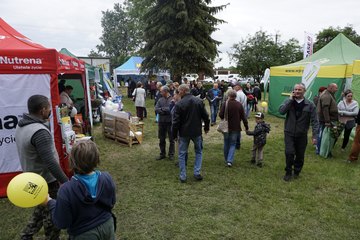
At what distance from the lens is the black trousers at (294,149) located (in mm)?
5559

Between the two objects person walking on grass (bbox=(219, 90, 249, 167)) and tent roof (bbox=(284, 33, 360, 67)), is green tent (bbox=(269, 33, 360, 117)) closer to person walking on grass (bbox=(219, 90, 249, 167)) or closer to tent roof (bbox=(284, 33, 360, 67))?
tent roof (bbox=(284, 33, 360, 67))

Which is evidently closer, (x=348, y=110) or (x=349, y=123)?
(x=348, y=110)

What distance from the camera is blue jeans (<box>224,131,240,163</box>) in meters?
6.39

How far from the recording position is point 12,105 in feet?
15.9

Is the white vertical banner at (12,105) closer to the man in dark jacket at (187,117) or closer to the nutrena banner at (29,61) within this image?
the nutrena banner at (29,61)

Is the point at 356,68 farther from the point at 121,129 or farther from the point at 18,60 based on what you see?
the point at 18,60

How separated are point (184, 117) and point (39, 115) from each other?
9.64 feet

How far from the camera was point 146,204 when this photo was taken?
15.6 feet

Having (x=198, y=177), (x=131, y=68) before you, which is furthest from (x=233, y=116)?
(x=131, y=68)

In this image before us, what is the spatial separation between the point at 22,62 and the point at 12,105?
742 mm

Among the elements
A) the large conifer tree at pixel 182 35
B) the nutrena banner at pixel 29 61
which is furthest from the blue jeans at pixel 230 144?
the large conifer tree at pixel 182 35

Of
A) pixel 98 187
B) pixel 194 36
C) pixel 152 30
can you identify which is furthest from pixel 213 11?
pixel 98 187

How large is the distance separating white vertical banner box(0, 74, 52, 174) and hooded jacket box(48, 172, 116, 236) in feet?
11.4

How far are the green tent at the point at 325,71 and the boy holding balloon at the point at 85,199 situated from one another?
935cm
